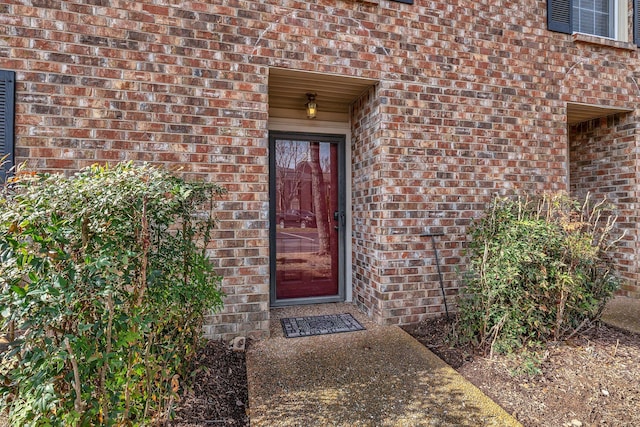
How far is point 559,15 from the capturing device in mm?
3795

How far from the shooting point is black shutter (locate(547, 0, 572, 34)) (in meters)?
3.76

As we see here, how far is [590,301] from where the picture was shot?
2795 mm

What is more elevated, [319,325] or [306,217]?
[306,217]

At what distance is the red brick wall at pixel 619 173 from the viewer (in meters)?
4.20

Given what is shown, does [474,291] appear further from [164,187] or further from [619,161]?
[619,161]

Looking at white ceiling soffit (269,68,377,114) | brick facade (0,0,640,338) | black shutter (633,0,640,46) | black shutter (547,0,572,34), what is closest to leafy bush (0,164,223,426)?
brick facade (0,0,640,338)

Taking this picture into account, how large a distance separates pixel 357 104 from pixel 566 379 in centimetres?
308

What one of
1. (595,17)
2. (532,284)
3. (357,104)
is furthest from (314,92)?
(595,17)

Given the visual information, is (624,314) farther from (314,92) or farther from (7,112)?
(7,112)

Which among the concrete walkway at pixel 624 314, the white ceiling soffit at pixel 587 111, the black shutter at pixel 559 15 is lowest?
the concrete walkway at pixel 624 314

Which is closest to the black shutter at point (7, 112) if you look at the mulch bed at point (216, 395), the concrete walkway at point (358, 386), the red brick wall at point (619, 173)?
the mulch bed at point (216, 395)

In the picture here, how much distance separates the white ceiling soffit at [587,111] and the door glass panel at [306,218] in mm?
2944

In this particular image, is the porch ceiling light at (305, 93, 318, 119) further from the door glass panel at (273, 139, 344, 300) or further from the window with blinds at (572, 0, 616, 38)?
the window with blinds at (572, 0, 616, 38)

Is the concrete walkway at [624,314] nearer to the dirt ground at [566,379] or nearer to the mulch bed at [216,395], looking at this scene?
the dirt ground at [566,379]
